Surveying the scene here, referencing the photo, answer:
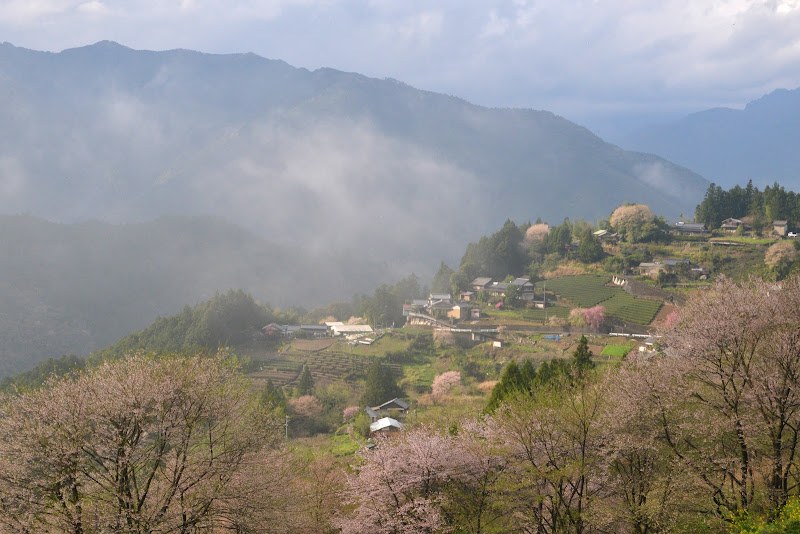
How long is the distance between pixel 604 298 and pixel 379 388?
76.0ft

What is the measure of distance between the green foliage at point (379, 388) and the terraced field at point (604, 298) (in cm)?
1943

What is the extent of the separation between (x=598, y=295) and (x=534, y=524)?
131ft

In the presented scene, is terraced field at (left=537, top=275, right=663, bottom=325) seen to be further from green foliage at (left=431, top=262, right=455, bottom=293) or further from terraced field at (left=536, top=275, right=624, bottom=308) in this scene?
green foliage at (left=431, top=262, right=455, bottom=293)

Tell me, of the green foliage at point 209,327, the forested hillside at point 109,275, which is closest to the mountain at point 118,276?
the forested hillside at point 109,275

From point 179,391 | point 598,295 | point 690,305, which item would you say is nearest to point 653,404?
point 690,305

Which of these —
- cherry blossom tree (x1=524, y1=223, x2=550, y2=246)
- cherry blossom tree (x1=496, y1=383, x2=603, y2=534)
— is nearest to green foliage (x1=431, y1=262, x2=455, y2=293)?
cherry blossom tree (x1=524, y1=223, x2=550, y2=246)

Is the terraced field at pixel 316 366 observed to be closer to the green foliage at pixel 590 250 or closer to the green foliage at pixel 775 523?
the green foliage at pixel 590 250

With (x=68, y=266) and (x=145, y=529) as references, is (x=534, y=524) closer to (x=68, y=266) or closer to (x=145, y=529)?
(x=145, y=529)

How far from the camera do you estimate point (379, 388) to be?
129 feet

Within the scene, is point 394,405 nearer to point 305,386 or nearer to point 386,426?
point 386,426

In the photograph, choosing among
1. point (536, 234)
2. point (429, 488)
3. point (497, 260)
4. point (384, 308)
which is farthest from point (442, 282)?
point (429, 488)

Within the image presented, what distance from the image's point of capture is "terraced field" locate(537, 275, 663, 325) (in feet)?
151

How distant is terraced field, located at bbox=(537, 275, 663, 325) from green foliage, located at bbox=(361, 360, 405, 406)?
1943cm

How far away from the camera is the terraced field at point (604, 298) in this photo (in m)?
46.1
